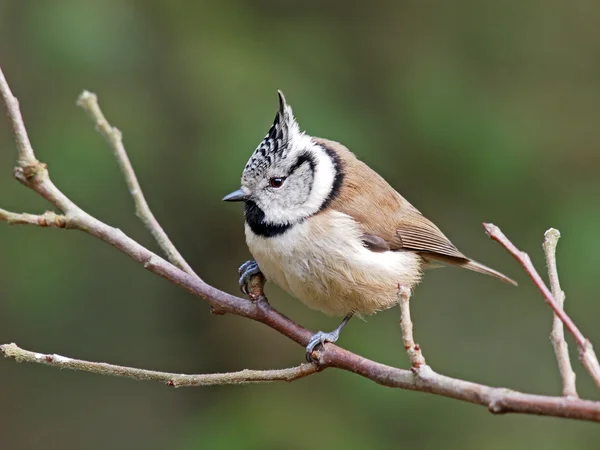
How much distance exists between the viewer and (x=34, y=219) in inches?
81.1

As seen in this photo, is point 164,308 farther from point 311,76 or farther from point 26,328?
point 311,76

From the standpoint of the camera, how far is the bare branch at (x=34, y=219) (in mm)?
1997

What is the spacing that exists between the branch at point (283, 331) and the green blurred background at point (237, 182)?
1937 mm

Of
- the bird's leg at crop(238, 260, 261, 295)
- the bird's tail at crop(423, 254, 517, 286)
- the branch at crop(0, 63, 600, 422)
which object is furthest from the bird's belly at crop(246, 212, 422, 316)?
the bird's tail at crop(423, 254, 517, 286)

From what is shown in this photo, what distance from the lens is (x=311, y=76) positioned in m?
4.70

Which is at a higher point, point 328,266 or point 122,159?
point 328,266

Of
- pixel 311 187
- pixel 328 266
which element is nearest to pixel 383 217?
pixel 311 187

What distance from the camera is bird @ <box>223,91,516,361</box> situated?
2973 mm

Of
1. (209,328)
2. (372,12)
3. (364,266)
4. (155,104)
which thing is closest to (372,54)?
(372,12)

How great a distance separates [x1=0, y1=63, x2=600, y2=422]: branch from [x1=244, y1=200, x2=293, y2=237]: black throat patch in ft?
1.04

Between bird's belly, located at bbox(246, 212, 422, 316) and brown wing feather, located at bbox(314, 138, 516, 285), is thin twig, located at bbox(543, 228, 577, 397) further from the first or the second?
brown wing feather, located at bbox(314, 138, 516, 285)

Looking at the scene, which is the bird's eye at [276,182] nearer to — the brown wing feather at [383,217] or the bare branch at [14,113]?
the brown wing feather at [383,217]

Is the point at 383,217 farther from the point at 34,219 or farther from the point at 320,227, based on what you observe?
the point at 34,219

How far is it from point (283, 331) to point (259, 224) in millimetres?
762
